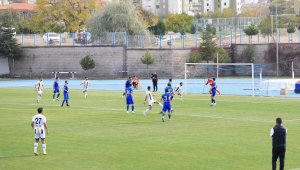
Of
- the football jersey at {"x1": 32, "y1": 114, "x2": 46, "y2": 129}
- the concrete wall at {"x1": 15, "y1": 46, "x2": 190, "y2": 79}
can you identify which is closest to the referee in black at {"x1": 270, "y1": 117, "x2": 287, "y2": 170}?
the football jersey at {"x1": 32, "y1": 114, "x2": 46, "y2": 129}

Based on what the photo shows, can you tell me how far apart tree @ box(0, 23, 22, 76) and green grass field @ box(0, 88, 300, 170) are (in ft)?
137

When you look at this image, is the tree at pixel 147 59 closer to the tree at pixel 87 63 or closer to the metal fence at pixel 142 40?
Result: the metal fence at pixel 142 40

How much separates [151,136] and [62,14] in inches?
3588

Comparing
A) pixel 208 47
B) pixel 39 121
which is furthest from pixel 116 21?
pixel 39 121

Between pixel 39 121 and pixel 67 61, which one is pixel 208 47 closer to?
pixel 67 61

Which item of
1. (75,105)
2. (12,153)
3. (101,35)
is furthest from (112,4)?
(12,153)

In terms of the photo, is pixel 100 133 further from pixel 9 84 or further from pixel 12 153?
pixel 9 84

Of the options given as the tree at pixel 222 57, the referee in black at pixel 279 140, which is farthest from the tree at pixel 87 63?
the referee in black at pixel 279 140

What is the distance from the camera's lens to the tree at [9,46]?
308 ft

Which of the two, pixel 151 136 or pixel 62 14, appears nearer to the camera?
pixel 151 136

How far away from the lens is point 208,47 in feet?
296

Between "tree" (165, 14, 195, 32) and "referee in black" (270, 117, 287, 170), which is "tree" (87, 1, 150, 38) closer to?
"tree" (165, 14, 195, 32)

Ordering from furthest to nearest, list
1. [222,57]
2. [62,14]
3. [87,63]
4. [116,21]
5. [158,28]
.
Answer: [158,28]
[62,14]
[116,21]
[222,57]
[87,63]

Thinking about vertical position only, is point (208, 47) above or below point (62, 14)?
below
